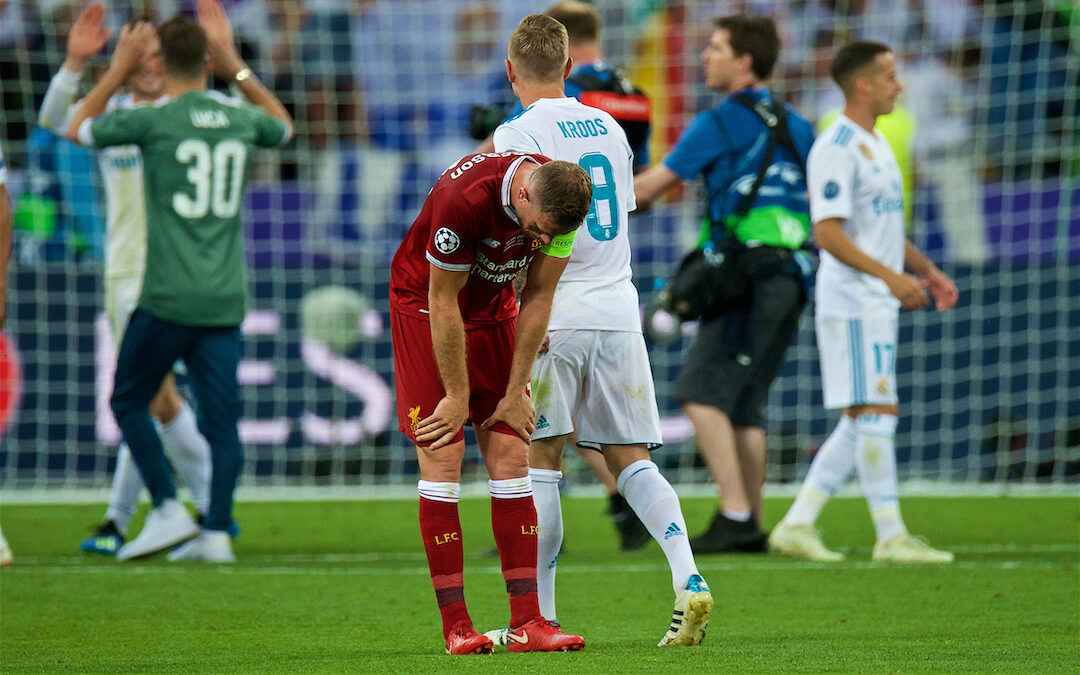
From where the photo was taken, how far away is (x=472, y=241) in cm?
340

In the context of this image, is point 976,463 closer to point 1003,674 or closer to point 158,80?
point 158,80

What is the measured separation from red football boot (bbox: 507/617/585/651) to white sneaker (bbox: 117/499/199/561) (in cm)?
297

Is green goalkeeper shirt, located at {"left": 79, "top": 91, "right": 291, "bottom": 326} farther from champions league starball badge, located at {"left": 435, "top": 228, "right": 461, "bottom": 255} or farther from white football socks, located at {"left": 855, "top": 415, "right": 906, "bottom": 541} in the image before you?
champions league starball badge, located at {"left": 435, "top": 228, "right": 461, "bottom": 255}

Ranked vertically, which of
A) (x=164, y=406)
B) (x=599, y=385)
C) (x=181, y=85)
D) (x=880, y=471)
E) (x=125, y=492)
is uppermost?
(x=181, y=85)

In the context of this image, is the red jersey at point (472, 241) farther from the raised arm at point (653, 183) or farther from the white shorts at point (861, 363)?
the white shorts at point (861, 363)

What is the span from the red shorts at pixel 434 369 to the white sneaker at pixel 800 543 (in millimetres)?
2609

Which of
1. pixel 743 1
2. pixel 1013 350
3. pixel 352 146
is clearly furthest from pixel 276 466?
pixel 743 1

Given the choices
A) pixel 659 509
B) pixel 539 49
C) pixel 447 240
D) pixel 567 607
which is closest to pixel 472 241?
pixel 447 240

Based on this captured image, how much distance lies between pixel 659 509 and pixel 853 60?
119 inches

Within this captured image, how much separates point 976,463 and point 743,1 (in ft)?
15.6

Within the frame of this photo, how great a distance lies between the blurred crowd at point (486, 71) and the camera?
10781 mm

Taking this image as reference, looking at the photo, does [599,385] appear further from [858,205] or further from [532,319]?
[858,205]

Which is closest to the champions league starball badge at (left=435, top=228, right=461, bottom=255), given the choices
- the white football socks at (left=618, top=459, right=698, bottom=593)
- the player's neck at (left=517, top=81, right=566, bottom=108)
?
the player's neck at (left=517, top=81, right=566, bottom=108)

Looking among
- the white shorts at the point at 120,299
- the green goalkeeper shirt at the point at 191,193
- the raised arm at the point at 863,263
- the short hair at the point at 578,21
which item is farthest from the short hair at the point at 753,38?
the white shorts at the point at 120,299
